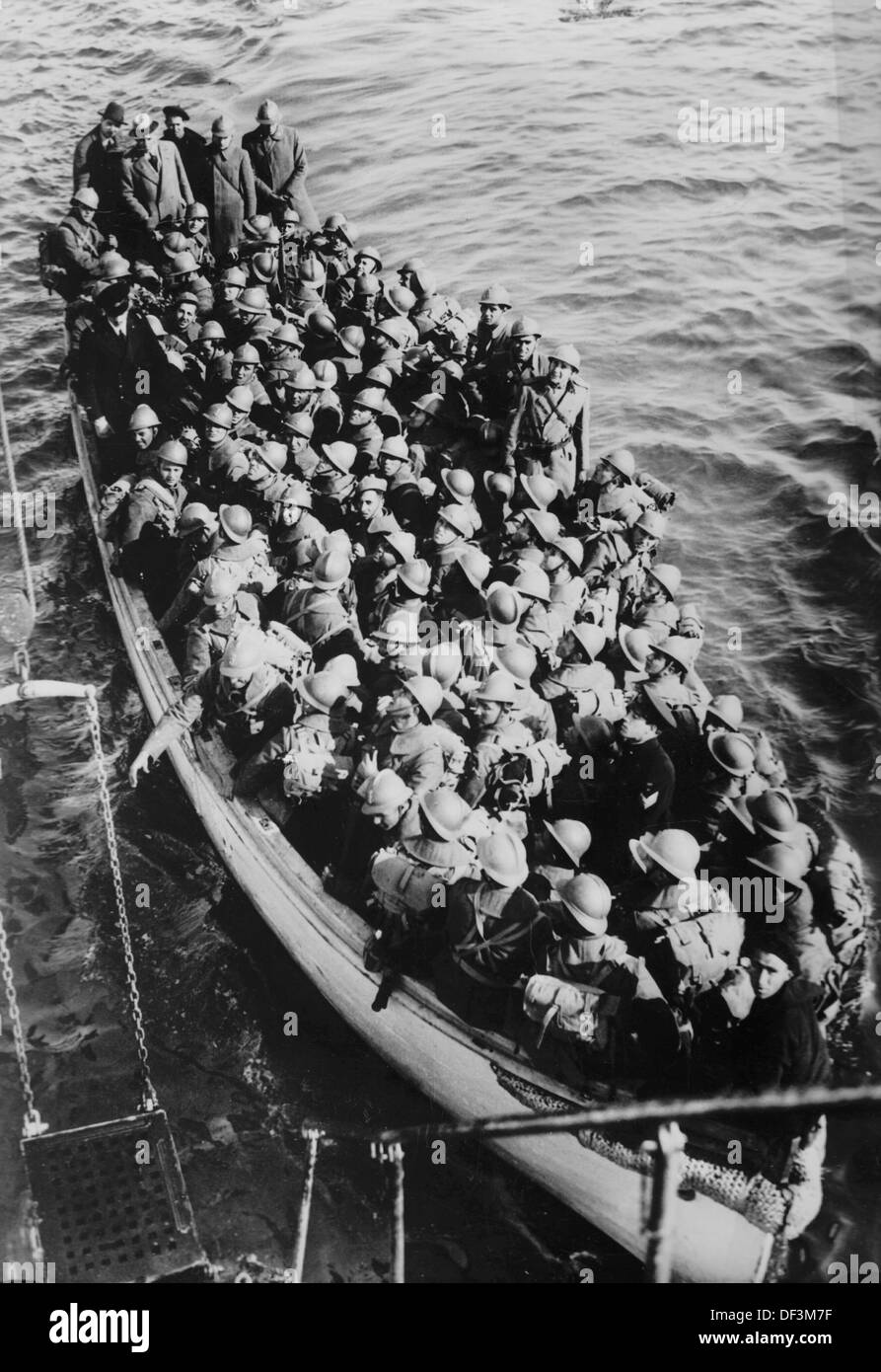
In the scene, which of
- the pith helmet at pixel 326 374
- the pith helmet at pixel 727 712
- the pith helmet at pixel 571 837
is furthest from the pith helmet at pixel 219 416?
the pith helmet at pixel 571 837

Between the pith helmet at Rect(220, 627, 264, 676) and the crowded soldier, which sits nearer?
the crowded soldier

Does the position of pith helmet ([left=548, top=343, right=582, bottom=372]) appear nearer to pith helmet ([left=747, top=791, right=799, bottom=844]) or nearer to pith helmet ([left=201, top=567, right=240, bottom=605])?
pith helmet ([left=201, top=567, right=240, bottom=605])

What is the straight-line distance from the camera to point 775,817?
4.62 meters

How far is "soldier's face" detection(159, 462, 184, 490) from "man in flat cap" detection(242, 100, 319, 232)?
627 centimetres

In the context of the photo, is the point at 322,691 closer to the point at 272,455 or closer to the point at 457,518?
the point at 457,518

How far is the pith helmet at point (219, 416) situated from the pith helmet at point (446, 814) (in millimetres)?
4666

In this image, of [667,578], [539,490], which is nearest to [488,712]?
[667,578]

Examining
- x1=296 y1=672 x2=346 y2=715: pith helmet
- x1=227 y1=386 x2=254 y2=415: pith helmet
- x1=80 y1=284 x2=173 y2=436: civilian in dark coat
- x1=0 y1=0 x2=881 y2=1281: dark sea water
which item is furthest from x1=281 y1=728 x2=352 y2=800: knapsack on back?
x1=80 y1=284 x2=173 y2=436: civilian in dark coat

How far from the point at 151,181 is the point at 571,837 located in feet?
35.7

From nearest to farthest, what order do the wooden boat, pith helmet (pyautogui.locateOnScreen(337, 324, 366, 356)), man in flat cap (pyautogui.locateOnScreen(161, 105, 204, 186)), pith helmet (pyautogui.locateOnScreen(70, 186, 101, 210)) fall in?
the wooden boat
pith helmet (pyautogui.locateOnScreen(337, 324, 366, 356))
pith helmet (pyautogui.locateOnScreen(70, 186, 101, 210))
man in flat cap (pyautogui.locateOnScreen(161, 105, 204, 186))

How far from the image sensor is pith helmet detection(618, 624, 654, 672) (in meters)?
6.09

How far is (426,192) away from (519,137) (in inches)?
109

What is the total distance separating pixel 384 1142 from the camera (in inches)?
144

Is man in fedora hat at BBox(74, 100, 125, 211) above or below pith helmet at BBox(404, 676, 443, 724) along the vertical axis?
above
